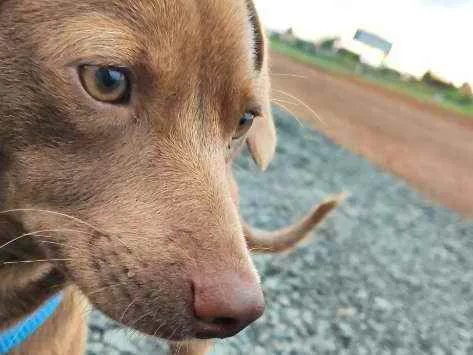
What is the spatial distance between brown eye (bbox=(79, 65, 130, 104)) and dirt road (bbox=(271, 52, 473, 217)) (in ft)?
29.3

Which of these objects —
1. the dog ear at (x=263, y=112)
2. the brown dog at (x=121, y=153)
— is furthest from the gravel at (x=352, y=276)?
the dog ear at (x=263, y=112)

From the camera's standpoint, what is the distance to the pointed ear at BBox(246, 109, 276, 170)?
3289mm

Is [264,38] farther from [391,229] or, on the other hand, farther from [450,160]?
[450,160]

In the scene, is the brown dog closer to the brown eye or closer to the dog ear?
the brown eye

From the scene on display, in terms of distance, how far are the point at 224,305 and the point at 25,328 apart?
2.99 feet

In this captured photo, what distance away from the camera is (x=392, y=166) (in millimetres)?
14570

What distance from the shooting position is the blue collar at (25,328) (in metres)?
2.58

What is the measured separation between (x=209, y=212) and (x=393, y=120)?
16745 mm

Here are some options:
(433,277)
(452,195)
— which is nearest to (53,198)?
(433,277)

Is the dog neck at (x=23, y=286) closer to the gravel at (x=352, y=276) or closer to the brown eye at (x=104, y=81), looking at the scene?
the gravel at (x=352, y=276)

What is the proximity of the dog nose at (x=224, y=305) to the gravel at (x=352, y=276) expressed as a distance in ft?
2.59

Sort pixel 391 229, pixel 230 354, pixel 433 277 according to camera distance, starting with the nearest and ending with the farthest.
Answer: pixel 230 354 < pixel 433 277 < pixel 391 229

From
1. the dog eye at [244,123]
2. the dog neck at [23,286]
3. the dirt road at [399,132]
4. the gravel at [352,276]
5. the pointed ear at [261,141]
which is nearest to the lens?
the dog neck at [23,286]

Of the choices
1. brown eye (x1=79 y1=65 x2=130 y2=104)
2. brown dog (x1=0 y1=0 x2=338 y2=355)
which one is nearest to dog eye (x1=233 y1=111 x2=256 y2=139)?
brown dog (x1=0 y1=0 x2=338 y2=355)
